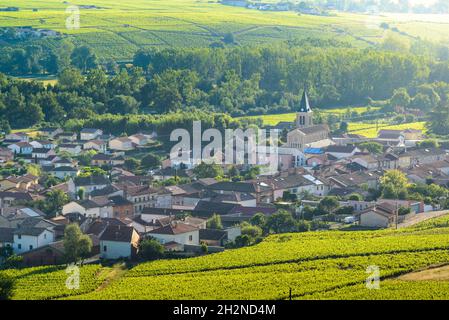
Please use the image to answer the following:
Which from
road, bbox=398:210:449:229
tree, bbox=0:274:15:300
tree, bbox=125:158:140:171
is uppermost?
tree, bbox=0:274:15:300

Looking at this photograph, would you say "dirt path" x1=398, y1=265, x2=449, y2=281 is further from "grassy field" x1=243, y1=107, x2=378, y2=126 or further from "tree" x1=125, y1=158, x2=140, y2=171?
"grassy field" x1=243, y1=107, x2=378, y2=126

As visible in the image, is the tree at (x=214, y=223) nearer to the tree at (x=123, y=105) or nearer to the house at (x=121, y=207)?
the house at (x=121, y=207)

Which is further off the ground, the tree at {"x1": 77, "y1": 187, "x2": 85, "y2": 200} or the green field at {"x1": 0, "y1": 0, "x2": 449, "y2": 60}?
the tree at {"x1": 77, "y1": 187, "x2": 85, "y2": 200}

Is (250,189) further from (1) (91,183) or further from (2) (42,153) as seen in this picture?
(2) (42,153)

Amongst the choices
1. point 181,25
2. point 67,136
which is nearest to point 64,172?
point 67,136

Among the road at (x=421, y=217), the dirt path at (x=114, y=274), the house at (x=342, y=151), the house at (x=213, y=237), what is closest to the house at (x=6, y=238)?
the dirt path at (x=114, y=274)

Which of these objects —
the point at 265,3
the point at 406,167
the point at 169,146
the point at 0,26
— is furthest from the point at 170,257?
the point at 265,3

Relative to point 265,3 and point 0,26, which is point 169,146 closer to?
point 0,26

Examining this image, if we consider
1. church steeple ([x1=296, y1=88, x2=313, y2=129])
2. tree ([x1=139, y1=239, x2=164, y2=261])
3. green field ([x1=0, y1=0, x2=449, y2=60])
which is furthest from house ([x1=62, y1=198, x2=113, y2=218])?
green field ([x1=0, y1=0, x2=449, y2=60])
